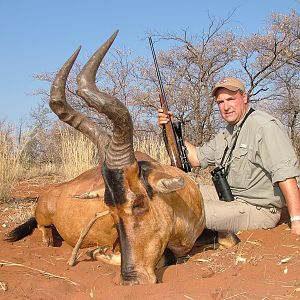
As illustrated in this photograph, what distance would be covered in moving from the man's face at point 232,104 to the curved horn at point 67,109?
5.72 ft

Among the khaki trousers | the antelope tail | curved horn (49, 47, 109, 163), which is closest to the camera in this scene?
curved horn (49, 47, 109, 163)

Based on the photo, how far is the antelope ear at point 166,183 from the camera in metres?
3.74

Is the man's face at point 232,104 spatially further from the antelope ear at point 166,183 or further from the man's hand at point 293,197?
the antelope ear at point 166,183

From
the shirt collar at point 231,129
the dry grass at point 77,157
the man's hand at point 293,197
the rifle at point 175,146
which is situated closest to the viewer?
the man's hand at point 293,197

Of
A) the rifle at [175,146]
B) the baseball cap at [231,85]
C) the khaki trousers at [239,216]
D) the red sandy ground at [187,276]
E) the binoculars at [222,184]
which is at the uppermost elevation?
the baseball cap at [231,85]

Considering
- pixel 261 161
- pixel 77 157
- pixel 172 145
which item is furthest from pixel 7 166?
pixel 261 161

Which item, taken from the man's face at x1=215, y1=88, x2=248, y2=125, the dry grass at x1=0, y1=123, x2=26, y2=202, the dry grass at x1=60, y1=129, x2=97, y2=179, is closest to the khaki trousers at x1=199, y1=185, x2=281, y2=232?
the man's face at x1=215, y1=88, x2=248, y2=125

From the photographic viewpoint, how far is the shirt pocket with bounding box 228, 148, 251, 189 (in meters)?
5.45

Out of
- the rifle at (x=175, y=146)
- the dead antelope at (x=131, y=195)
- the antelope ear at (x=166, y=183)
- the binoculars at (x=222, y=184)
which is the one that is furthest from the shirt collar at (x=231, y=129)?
the antelope ear at (x=166, y=183)

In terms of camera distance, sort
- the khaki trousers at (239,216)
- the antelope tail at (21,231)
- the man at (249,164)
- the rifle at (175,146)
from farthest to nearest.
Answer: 1. the rifle at (175,146)
2. the antelope tail at (21,231)
3. the khaki trousers at (239,216)
4. the man at (249,164)

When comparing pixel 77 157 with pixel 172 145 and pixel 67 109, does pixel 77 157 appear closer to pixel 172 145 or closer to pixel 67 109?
pixel 172 145

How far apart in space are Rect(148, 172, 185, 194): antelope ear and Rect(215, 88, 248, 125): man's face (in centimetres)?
195

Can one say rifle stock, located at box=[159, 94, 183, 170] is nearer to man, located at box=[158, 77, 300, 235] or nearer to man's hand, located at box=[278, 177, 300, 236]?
man, located at box=[158, 77, 300, 235]

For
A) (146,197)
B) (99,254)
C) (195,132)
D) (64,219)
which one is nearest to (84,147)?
(195,132)
